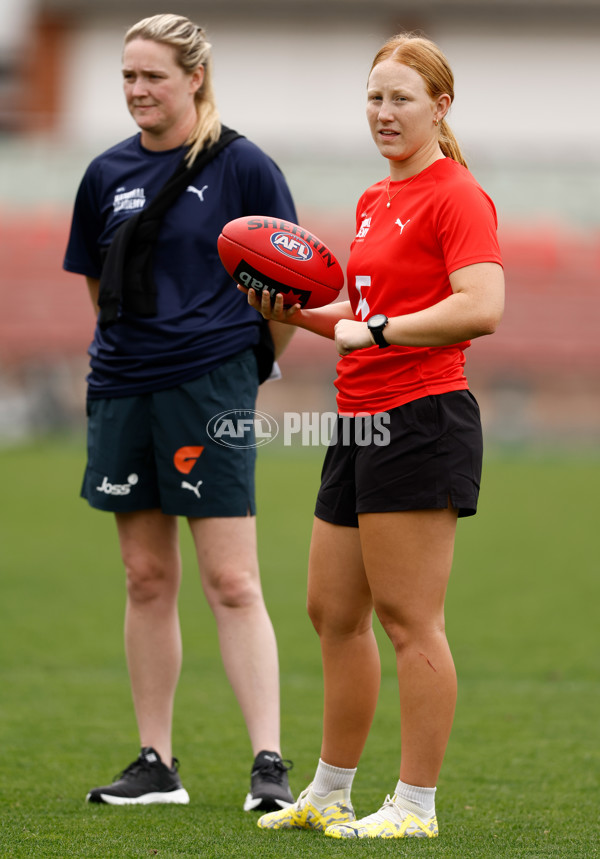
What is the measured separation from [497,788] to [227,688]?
1624 millimetres

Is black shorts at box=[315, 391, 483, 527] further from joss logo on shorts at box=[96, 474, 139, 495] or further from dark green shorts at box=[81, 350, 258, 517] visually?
joss logo on shorts at box=[96, 474, 139, 495]

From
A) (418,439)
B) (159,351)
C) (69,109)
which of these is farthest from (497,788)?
(69,109)

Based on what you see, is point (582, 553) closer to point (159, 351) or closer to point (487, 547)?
point (487, 547)

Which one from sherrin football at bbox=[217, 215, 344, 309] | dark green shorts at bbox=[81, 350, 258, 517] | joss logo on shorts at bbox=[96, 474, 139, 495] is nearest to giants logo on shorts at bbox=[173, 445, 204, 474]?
dark green shorts at bbox=[81, 350, 258, 517]

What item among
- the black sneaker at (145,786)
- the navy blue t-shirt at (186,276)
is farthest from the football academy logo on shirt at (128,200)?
the black sneaker at (145,786)

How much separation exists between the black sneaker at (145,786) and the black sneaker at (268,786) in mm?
204

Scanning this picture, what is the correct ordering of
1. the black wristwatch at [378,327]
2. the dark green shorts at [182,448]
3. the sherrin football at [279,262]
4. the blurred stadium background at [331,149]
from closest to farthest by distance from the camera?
the black wristwatch at [378,327]
the sherrin football at [279,262]
the dark green shorts at [182,448]
the blurred stadium background at [331,149]

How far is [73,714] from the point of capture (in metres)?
4.22

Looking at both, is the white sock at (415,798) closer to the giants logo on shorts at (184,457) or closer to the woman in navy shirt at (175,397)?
the woman in navy shirt at (175,397)

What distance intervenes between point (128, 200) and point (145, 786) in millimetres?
1523

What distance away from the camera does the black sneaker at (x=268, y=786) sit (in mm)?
3055

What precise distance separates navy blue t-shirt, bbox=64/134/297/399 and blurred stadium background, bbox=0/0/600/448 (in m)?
14.3

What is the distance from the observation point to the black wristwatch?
2527 millimetres

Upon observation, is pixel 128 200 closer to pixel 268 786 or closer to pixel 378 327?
pixel 378 327
